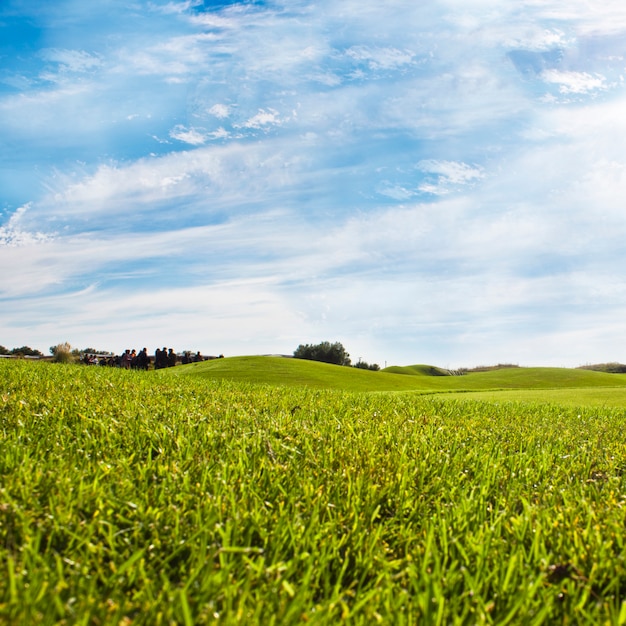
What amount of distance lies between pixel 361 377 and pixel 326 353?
37861 mm

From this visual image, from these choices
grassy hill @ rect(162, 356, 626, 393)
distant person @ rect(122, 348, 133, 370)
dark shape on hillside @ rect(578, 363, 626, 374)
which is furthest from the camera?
dark shape on hillside @ rect(578, 363, 626, 374)

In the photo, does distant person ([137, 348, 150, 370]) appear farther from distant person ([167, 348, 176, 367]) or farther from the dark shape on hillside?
the dark shape on hillside

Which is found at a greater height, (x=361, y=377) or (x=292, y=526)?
(x=292, y=526)

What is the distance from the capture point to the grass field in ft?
7.56

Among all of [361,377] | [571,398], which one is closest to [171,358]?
[361,377]

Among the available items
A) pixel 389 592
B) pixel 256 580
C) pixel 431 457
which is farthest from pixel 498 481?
pixel 256 580

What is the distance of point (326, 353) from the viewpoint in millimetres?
77062

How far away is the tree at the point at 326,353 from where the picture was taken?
76.8m

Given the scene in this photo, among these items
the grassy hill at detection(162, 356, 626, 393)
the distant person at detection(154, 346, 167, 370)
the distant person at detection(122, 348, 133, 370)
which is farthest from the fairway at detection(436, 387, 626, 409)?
the distant person at detection(154, 346, 167, 370)

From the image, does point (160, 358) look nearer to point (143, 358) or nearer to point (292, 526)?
point (143, 358)

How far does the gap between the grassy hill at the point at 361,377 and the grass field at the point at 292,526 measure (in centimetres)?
2469

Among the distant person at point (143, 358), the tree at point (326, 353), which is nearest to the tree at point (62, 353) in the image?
the distant person at point (143, 358)

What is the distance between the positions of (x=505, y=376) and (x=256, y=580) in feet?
169

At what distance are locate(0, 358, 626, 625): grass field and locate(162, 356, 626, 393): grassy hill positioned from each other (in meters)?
24.7
